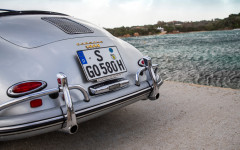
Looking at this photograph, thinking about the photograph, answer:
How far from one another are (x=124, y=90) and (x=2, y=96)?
1.19 m

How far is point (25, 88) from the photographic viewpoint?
70.5 inches

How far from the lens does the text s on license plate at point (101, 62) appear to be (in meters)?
2.18

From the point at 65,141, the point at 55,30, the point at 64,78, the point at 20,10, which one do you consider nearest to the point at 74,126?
the point at 64,78

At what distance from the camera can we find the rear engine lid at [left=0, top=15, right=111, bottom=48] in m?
2.07

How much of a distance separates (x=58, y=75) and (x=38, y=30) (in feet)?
2.24

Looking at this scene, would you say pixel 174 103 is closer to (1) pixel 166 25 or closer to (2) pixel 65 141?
(2) pixel 65 141

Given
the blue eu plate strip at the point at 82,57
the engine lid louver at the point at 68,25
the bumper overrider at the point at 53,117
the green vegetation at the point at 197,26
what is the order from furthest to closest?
the green vegetation at the point at 197,26, the engine lid louver at the point at 68,25, the blue eu plate strip at the point at 82,57, the bumper overrider at the point at 53,117

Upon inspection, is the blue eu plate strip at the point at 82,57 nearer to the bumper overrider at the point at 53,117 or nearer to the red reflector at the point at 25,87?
the bumper overrider at the point at 53,117

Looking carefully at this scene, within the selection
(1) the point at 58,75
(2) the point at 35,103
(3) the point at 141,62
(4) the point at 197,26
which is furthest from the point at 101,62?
(4) the point at 197,26

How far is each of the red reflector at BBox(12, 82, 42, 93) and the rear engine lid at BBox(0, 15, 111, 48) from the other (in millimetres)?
427

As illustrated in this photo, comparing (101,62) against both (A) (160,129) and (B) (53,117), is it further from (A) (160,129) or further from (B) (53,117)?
(A) (160,129)

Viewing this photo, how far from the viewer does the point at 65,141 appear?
104 inches

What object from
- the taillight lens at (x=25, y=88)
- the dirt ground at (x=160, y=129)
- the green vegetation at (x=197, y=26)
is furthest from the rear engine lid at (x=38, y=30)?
the green vegetation at (x=197, y=26)

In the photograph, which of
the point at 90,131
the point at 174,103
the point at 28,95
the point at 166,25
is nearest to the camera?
the point at 28,95
